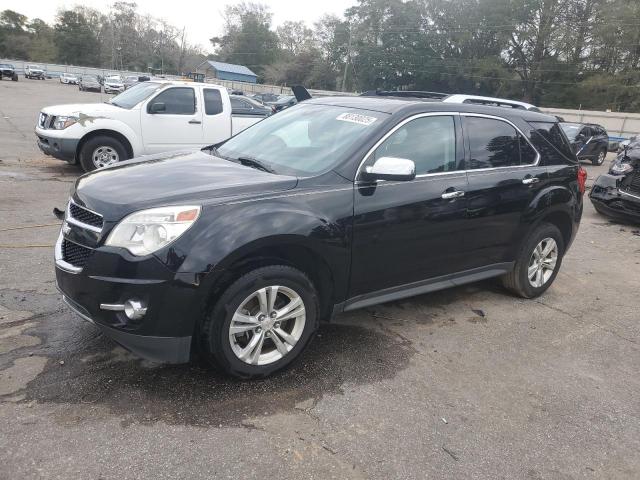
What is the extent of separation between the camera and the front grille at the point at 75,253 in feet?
9.78

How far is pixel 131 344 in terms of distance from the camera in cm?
290

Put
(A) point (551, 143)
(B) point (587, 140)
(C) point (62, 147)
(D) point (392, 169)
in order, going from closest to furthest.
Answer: (D) point (392, 169) < (A) point (551, 143) < (C) point (62, 147) < (B) point (587, 140)

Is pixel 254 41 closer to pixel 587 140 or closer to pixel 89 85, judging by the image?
pixel 89 85

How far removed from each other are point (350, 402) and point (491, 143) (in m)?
2.61

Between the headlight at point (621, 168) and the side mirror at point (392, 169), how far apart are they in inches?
289

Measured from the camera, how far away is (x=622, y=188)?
9086mm

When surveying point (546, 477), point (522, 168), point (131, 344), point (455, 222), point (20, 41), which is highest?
point (20, 41)

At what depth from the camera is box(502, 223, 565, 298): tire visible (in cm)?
486

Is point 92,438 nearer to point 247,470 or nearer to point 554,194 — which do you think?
point 247,470

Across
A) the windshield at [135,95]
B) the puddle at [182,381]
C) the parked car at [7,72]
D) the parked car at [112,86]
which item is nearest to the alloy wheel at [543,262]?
the puddle at [182,381]

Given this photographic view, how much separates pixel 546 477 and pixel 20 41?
4181 inches

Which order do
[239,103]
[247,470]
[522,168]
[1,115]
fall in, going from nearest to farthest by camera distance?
[247,470], [522,168], [239,103], [1,115]

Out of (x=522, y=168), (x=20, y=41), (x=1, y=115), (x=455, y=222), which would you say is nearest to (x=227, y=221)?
(x=455, y=222)

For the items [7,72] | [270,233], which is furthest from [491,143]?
[7,72]
